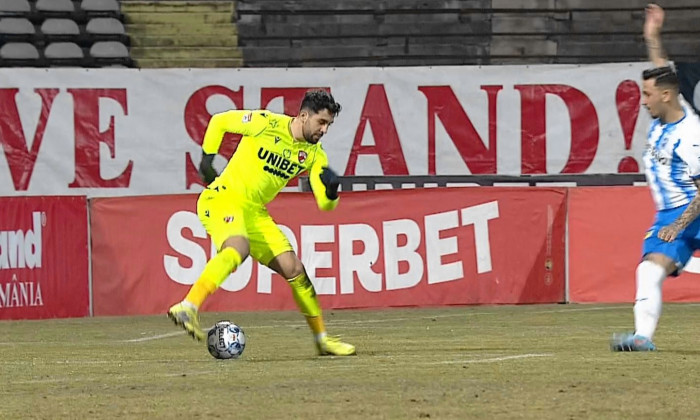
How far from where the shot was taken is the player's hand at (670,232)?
1016 cm

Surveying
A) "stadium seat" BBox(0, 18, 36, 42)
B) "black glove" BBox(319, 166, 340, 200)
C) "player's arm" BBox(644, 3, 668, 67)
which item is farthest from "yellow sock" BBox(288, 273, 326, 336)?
"stadium seat" BBox(0, 18, 36, 42)

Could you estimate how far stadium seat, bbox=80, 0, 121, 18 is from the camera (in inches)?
994

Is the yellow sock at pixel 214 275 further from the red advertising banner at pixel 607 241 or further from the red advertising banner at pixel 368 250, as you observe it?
the red advertising banner at pixel 607 241

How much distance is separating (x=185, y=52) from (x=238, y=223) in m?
14.7

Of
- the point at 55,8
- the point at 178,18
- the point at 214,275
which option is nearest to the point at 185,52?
the point at 178,18

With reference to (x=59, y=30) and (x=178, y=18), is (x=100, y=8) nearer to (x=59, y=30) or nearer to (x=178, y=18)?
(x=59, y=30)

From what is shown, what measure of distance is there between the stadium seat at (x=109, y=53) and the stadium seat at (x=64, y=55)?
0.21m

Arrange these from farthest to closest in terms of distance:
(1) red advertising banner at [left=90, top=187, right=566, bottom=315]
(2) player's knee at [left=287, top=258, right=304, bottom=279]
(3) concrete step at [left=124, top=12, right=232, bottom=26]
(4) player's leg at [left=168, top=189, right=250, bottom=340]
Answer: (3) concrete step at [left=124, top=12, right=232, bottom=26] → (1) red advertising banner at [left=90, top=187, right=566, bottom=315] → (2) player's knee at [left=287, top=258, right=304, bottom=279] → (4) player's leg at [left=168, top=189, right=250, bottom=340]

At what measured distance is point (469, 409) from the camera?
7320 millimetres

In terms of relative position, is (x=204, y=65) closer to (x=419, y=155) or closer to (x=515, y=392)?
(x=419, y=155)

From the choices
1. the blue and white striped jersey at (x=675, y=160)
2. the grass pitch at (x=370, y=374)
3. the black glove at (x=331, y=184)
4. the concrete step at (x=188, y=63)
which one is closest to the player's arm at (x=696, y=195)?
the blue and white striped jersey at (x=675, y=160)

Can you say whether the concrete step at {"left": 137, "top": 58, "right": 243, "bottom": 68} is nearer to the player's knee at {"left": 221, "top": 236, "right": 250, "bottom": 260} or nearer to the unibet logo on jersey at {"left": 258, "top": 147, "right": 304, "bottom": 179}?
the unibet logo on jersey at {"left": 258, "top": 147, "right": 304, "bottom": 179}

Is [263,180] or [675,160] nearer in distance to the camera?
[675,160]

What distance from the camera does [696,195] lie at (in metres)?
10.1
